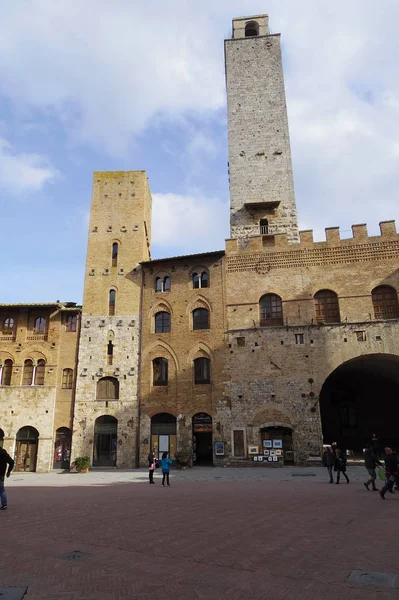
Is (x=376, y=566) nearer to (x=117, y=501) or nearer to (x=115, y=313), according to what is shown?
(x=117, y=501)

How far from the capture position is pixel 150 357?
28.0 m

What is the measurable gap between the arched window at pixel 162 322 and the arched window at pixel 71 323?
5.98 m

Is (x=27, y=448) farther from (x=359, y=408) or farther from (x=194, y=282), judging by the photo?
(x=359, y=408)

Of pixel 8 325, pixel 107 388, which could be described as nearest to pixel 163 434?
pixel 107 388

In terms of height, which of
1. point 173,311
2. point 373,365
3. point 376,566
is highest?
point 173,311

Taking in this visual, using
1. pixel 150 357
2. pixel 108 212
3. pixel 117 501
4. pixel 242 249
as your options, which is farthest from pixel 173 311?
pixel 117 501

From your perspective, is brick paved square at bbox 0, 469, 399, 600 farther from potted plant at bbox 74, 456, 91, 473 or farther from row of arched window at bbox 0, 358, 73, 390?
row of arched window at bbox 0, 358, 73, 390

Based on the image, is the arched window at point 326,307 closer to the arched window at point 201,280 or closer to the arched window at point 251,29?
the arched window at point 201,280

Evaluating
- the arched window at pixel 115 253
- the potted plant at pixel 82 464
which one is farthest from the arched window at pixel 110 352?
the potted plant at pixel 82 464

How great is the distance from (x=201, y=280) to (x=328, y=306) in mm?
8346

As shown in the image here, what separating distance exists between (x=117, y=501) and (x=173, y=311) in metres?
16.5

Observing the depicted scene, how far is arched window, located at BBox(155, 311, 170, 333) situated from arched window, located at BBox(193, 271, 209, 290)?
2769 mm

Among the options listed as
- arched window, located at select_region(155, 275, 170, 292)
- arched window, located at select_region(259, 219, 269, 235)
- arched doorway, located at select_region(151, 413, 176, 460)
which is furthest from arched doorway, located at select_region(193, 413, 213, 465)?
arched window, located at select_region(259, 219, 269, 235)

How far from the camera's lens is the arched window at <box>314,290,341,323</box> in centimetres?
2584
